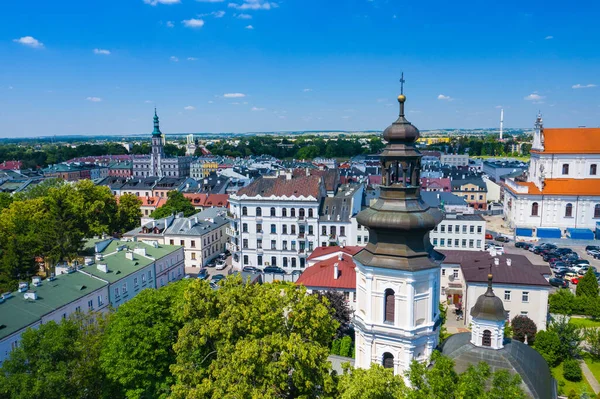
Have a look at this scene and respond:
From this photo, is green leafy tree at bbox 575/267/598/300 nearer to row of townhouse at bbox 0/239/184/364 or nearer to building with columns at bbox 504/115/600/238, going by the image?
building with columns at bbox 504/115/600/238

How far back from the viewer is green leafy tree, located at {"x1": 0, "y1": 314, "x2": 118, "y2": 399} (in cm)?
2147

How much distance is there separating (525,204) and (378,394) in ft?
251

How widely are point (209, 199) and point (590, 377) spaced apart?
74.4 m

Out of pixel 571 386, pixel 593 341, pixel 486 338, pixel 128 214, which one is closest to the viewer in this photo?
pixel 486 338

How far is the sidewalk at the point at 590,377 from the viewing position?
104 feet

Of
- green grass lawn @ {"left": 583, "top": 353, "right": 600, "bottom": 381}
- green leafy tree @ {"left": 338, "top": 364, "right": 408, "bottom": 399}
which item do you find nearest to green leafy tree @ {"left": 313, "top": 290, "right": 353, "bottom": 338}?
green grass lawn @ {"left": 583, "top": 353, "right": 600, "bottom": 381}

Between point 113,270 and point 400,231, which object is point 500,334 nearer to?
point 400,231

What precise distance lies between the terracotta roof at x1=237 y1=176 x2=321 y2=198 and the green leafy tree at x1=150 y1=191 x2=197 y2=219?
23477 millimetres

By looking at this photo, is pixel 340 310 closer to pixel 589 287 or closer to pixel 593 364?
pixel 593 364

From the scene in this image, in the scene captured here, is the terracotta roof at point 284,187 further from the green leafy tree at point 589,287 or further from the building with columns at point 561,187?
the building with columns at point 561,187

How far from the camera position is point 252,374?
18594mm

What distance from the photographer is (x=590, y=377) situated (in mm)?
33156

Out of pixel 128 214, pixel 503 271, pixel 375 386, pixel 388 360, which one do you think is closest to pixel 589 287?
pixel 503 271

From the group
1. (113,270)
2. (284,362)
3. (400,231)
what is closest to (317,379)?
(284,362)
